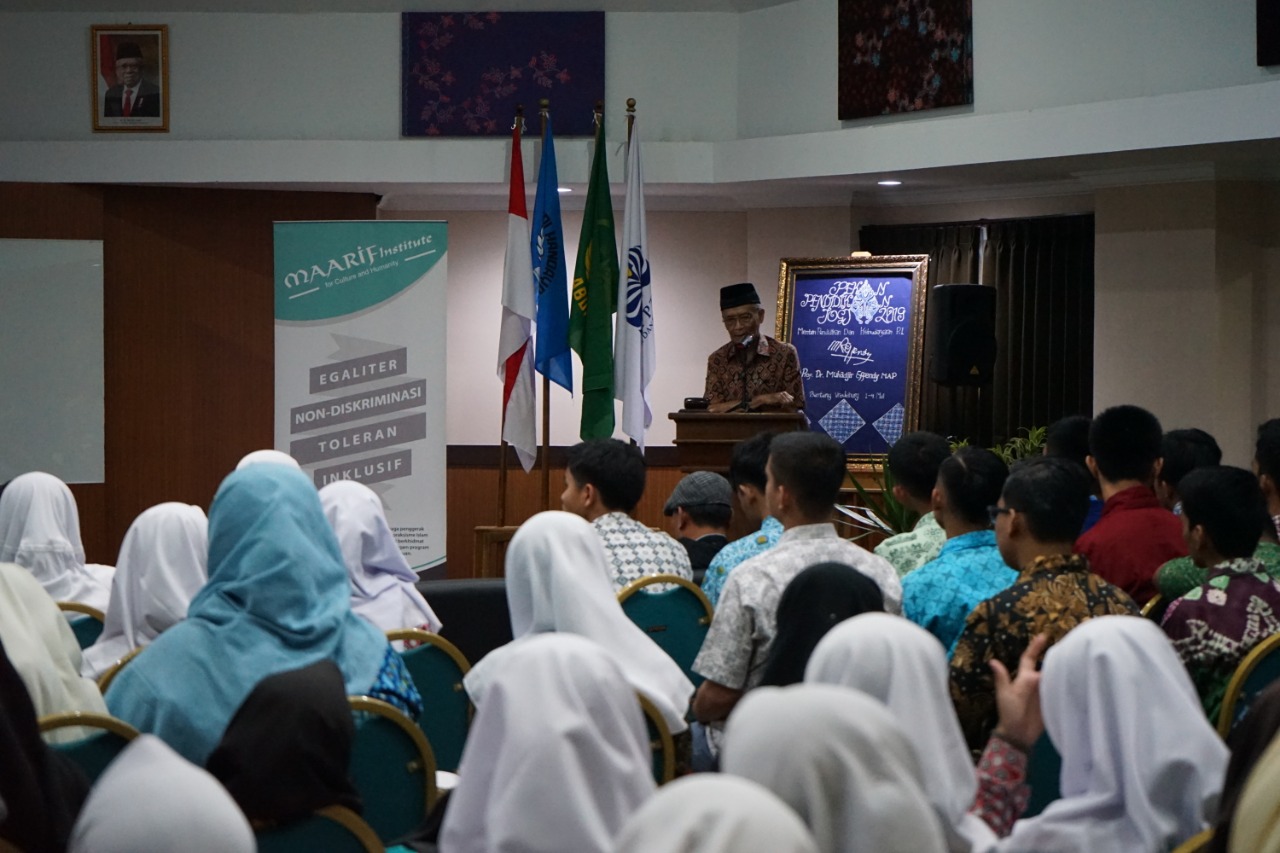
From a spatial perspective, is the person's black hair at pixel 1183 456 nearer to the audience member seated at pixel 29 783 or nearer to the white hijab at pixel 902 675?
the white hijab at pixel 902 675

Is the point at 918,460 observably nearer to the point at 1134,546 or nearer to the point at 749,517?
the point at 749,517

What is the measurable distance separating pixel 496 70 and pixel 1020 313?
3523mm

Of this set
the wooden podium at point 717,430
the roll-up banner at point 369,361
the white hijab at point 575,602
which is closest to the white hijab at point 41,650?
the white hijab at point 575,602

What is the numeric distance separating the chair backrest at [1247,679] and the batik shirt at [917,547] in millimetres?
1225

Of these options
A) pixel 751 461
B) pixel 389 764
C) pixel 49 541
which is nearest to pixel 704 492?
pixel 751 461

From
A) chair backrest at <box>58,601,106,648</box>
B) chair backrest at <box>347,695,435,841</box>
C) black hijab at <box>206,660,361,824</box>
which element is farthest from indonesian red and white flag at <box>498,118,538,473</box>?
black hijab at <box>206,660,361,824</box>

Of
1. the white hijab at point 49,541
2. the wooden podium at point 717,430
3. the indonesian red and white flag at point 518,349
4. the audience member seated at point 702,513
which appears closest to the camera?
the white hijab at point 49,541

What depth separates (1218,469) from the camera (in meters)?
3.42

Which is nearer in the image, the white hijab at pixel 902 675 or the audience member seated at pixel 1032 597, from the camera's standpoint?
the white hijab at pixel 902 675

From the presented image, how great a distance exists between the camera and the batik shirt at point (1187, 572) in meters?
→ 3.46

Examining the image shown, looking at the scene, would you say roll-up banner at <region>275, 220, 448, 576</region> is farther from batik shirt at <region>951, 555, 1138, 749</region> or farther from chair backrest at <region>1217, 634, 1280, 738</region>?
chair backrest at <region>1217, 634, 1280, 738</region>

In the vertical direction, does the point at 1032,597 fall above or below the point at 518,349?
below

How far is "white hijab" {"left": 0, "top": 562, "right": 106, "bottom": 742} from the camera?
8.78ft

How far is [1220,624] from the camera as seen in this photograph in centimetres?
317
